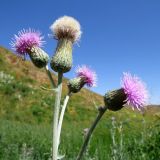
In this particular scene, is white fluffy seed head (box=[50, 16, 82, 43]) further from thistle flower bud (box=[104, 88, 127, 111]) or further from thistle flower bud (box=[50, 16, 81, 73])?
thistle flower bud (box=[104, 88, 127, 111])

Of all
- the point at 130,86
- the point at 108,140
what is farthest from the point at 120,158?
the point at 108,140

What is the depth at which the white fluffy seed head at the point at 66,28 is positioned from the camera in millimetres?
2564

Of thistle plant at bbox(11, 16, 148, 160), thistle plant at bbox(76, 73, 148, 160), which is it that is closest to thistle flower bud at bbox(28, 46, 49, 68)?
thistle plant at bbox(11, 16, 148, 160)

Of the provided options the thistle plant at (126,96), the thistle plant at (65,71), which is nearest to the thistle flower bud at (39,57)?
the thistle plant at (65,71)

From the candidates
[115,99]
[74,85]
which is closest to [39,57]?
[74,85]

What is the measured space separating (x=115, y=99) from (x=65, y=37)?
58 centimetres

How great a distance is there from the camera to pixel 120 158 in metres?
5.46

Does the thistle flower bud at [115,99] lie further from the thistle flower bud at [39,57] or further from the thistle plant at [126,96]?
the thistle flower bud at [39,57]

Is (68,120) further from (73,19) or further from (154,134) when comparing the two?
(73,19)

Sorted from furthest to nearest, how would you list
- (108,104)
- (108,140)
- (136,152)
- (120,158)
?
(108,140) → (136,152) → (120,158) → (108,104)

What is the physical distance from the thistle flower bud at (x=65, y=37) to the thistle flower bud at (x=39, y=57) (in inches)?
1.8

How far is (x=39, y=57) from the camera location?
2510 millimetres

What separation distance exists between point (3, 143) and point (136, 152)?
8.65 ft

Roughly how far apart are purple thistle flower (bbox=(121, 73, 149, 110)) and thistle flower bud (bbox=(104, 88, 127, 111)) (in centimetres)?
5
